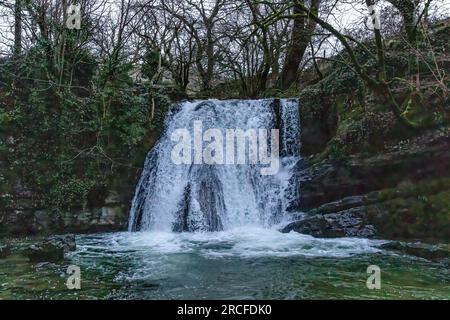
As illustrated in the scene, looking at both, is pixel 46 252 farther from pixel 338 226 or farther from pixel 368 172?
pixel 368 172

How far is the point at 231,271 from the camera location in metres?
6.91

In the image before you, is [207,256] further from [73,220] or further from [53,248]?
[73,220]

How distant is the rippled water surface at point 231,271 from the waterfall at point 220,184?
1.32 meters

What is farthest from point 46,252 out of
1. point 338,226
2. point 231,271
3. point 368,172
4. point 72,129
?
point 368,172

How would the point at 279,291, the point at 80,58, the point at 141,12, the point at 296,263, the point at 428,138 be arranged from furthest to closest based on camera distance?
the point at 141,12 < the point at 80,58 < the point at 428,138 < the point at 296,263 < the point at 279,291

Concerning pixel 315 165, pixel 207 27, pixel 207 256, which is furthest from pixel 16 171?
pixel 207 27

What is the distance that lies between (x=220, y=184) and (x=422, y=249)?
17.1ft

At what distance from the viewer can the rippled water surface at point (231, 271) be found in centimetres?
575

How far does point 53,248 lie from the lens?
302 inches

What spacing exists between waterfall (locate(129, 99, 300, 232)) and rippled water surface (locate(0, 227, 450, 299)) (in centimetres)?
132

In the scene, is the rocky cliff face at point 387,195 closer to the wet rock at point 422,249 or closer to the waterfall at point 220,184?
the wet rock at point 422,249

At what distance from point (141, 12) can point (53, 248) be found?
9874 millimetres

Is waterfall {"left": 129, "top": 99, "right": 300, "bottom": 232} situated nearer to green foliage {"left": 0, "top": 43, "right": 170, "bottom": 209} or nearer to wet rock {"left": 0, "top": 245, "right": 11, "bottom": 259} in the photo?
green foliage {"left": 0, "top": 43, "right": 170, "bottom": 209}

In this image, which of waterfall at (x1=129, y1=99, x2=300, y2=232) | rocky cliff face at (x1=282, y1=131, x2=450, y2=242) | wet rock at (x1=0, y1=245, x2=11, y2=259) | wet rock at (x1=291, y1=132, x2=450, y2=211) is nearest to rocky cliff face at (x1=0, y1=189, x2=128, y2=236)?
waterfall at (x1=129, y1=99, x2=300, y2=232)
